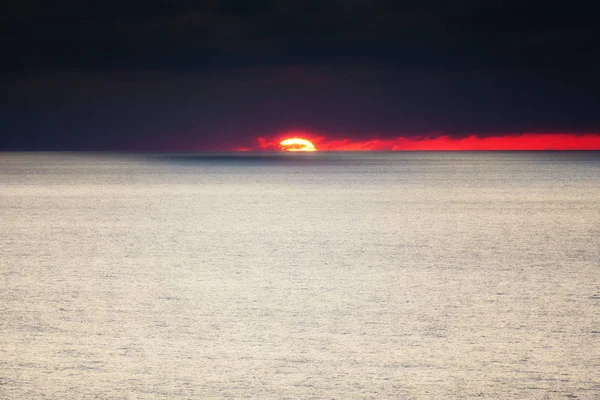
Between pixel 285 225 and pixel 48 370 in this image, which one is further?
pixel 285 225

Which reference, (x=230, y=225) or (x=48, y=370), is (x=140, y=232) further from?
(x=48, y=370)

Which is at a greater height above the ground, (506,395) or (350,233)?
(350,233)

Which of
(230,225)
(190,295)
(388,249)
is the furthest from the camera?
(230,225)

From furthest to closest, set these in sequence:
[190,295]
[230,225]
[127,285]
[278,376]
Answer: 1. [230,225]
2. [127,285]
3. [190,295]
4. [278,376]

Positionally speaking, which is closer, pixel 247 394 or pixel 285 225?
pixel 247 394

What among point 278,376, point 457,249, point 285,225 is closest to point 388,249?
point 457,249

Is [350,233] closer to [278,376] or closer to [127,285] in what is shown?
[127,285]

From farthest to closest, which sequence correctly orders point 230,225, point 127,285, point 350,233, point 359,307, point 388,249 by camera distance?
point 230,225, point 350,233, point 388,249, point 127,285, point 359,307

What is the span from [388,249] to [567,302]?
4834mm

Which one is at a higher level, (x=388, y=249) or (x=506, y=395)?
(x=388, y=249)

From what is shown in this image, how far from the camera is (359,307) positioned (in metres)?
7.82

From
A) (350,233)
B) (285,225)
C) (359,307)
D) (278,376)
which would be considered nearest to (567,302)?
(359,307)

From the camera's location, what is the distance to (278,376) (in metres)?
5.41

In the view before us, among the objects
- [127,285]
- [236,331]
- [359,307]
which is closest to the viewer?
[236,331]
